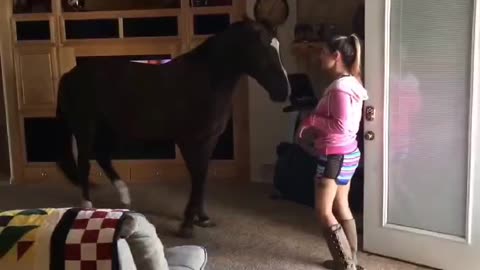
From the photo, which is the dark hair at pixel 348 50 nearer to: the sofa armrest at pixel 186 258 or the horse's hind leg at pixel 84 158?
the sofa armrest at pixel 186 258

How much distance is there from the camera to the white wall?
5.23 meters

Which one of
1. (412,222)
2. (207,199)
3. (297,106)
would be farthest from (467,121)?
(207,199)

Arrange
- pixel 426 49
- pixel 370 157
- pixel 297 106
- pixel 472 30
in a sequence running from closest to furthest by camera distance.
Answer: pixel 472 30
pixel 426 49
pixel 370 157
pixel 297 106

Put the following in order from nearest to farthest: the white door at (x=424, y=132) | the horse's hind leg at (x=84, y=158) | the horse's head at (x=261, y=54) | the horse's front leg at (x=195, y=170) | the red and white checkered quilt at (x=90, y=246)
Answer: the red and white checkered quilt at (x=90, y=246) → the white door at (x=424, y=132) → the horse's head at (x=261, y=54) → the horse's front leg at (x=195, y=170) → the horse's hind leg at (x=84, y=158)

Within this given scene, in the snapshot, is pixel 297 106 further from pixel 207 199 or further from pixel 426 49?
pixel 426 49

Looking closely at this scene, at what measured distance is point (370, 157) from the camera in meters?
3.45

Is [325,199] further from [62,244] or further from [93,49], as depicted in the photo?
[93,49]

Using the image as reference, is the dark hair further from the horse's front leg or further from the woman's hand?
the horse's front leg

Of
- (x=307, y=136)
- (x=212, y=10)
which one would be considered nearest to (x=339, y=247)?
(x=307, y=136)

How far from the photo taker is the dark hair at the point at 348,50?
3.09 m

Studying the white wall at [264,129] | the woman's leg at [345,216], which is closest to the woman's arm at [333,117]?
the woman's leg at [345,216]

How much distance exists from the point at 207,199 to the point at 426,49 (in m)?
2.25

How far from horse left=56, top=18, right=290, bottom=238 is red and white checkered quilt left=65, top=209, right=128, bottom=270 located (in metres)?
2.43

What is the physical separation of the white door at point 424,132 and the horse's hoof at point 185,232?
3.85ft
